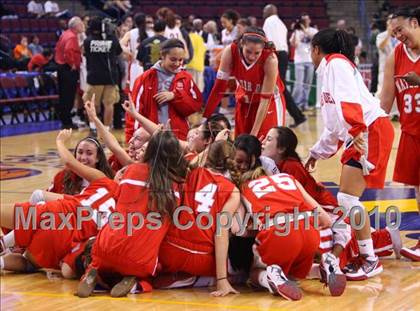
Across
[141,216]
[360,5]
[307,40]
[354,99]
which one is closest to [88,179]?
[141,216]

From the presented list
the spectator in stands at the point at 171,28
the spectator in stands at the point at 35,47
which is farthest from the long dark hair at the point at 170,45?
the spectator in stands at the point at 35,47

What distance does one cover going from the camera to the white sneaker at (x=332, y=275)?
195 inches

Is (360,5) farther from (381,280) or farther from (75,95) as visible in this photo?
(381,280)

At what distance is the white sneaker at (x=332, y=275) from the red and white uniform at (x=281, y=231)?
11 cm

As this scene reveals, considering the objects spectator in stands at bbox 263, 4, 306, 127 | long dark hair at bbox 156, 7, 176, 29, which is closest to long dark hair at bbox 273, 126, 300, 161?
long dark hair at bbox 156, 7, 176, 29

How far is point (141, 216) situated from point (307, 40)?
12901 millimetres

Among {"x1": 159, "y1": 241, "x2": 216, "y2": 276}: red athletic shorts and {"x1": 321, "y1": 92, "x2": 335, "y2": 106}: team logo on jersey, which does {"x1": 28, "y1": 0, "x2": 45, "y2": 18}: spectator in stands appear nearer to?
{"x1": 321, "y1": 92, "x2": 335, "y2": 106}: team logo on jersey

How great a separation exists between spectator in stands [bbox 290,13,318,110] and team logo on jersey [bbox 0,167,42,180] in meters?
8.10

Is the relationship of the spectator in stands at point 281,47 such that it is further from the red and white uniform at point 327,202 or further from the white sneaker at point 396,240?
the white sneaker at point 396,240

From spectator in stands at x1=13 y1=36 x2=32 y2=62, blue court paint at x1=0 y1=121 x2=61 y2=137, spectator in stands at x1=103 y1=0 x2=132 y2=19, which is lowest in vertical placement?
blue court paint at x1=0 y1=121 x2=61 y2=137

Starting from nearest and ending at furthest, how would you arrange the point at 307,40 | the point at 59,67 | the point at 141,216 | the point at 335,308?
the point at 335,308, the point at 141,216, the point at 59,67, the point at 307,40

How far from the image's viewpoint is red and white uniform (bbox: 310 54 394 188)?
5.32m

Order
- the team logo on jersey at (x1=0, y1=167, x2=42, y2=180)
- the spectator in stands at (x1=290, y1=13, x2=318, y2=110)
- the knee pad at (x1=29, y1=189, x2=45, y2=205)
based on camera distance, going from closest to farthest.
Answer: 1. the knee pad at (x1=29, y1=189, x2=45, y2=205)
2. the team logo on jersey at (x1=0, y1=167, x2=42, y2=180)
3. the spectator in stands at (x1=290, y1=13, x2=318, y2=110)

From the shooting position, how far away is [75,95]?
48.1ft
